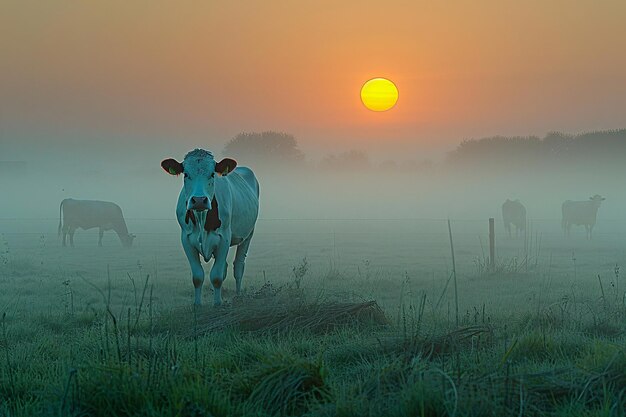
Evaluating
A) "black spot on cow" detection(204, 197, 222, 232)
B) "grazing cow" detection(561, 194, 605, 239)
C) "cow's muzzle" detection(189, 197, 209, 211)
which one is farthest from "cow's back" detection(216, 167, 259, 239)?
"grazing cow" detection(561, 194, 605, 239)

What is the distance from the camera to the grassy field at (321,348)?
453 cm

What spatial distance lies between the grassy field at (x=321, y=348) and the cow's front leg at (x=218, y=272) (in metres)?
0.79

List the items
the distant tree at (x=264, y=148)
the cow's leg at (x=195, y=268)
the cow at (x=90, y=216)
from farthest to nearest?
the distant tree at (x=264, y=148), the cow at (x=90, y=216), the cow's leg at (x=195, y=268)

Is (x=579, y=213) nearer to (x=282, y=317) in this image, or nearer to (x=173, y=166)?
(x=173, y=166)

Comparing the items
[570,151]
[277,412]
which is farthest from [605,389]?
[570,151]

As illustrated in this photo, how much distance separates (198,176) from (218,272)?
146 cm

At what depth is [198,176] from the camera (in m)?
9.95

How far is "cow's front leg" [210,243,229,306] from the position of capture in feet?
33.7

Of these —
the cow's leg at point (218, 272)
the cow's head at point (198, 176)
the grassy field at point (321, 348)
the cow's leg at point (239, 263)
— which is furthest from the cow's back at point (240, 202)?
the grassy field at point (321, 348)

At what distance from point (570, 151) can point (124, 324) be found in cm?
7565

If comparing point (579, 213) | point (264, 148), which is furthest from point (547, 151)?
point (579, 213)

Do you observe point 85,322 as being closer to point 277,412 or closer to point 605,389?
point 277,412

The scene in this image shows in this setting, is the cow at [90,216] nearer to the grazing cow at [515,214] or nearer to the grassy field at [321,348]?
the grassy field at [321,348]

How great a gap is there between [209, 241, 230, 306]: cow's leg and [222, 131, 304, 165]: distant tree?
64.8 meters
